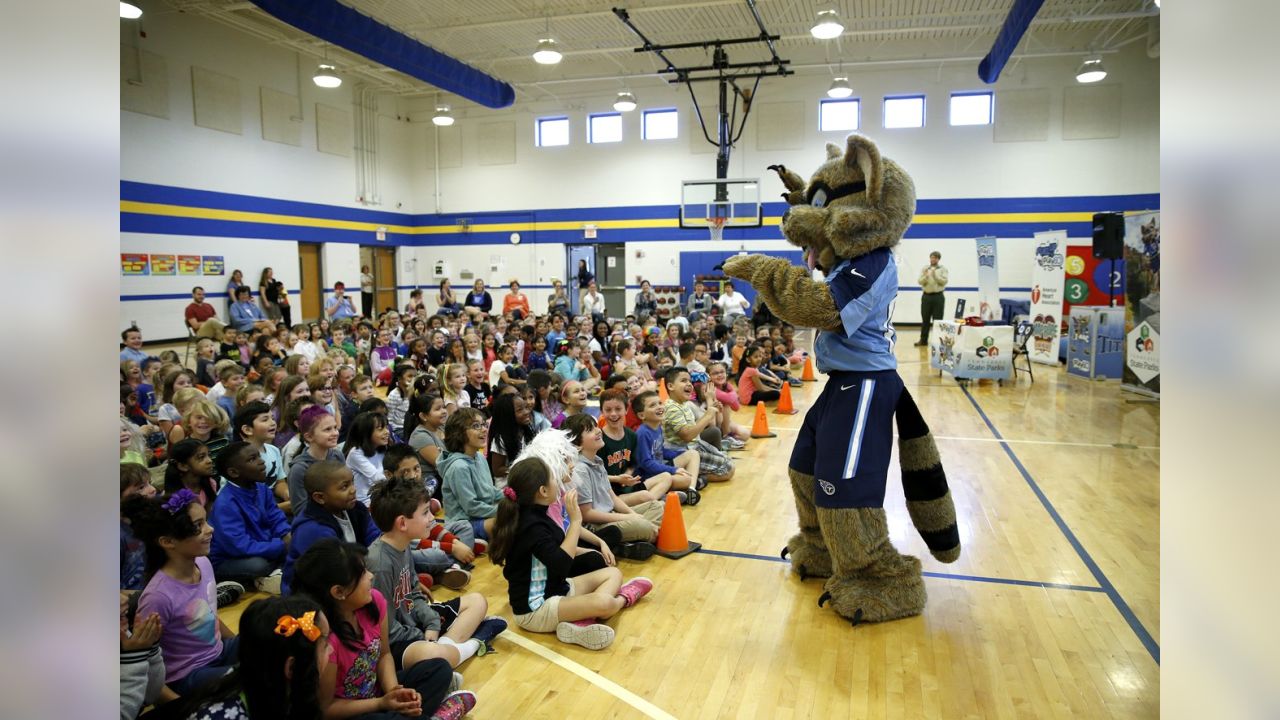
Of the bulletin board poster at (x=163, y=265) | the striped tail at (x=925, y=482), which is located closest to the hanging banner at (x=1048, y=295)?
the striped tail at (x=925, y=482)

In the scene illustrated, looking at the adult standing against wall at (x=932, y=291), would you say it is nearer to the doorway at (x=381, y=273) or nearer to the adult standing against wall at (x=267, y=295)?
the adult standing against wall at (x=267, y=295)

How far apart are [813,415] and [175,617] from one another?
2.68 meters

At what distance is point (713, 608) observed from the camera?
146 inches

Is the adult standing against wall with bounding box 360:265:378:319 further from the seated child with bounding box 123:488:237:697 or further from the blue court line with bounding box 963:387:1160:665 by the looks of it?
the seated child with bounding box 123:488:237:697

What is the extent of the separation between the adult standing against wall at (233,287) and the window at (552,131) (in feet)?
26.3

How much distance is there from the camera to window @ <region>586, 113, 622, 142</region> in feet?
63.0

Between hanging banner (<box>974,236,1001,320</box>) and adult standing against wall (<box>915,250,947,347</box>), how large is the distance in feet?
2.60

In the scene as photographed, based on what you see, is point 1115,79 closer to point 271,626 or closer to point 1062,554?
point 1062,554

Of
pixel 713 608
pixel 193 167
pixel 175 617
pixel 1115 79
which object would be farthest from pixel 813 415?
pixel 1115 79

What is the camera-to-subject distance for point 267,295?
1520 cm

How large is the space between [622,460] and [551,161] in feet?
51.4

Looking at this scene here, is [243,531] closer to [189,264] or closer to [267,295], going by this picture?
[189,264]

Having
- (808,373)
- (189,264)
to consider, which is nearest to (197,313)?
(189,264)
